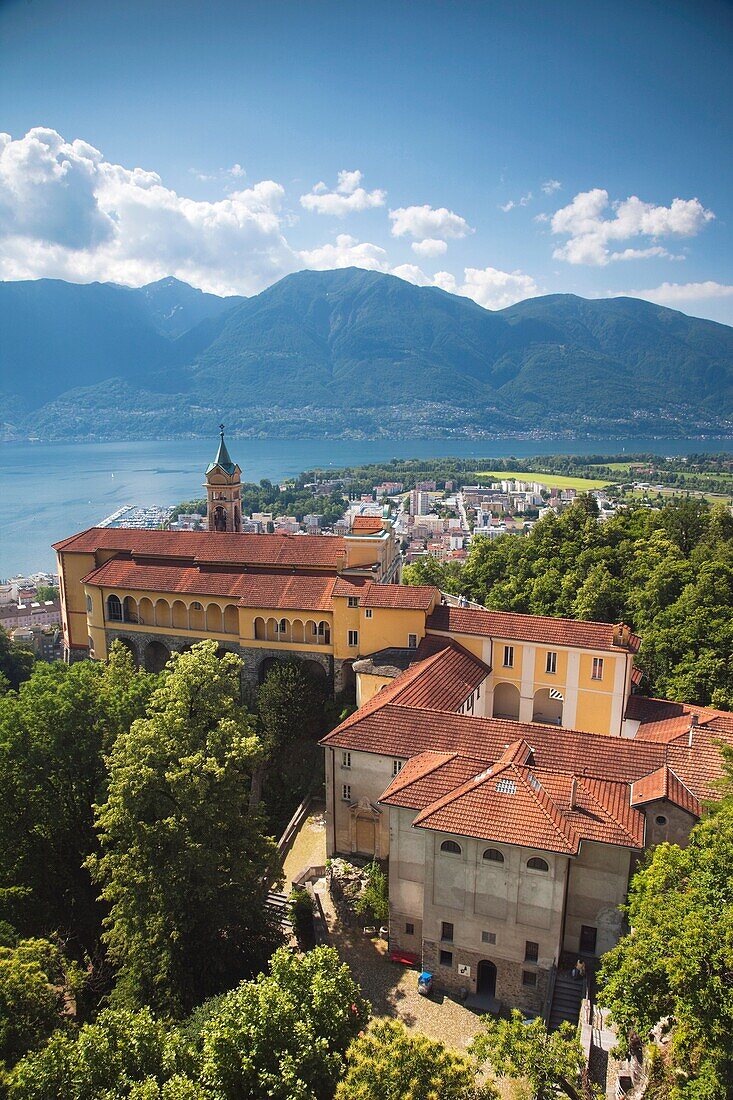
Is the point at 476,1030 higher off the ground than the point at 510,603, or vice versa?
the point at 510,603

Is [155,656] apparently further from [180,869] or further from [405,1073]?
[405,1073]

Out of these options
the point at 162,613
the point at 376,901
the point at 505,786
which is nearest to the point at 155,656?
the point at 162,613

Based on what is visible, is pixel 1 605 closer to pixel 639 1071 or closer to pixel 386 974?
pixel 386 974

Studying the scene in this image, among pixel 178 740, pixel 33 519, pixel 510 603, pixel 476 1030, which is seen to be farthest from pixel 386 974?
pixel 33 519

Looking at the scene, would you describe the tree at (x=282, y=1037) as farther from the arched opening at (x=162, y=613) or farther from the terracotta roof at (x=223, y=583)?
the arched opening at (x=162, y=613)

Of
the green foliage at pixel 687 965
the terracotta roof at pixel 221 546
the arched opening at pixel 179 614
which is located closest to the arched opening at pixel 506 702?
the terracotta roof at pixel 221 546
